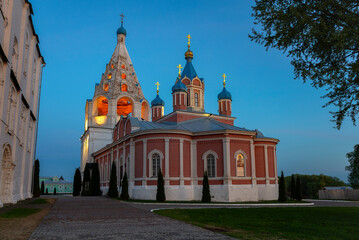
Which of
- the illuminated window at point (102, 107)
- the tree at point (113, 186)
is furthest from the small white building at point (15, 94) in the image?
the illuminated window at point (102, 107)

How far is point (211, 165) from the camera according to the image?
966 inches

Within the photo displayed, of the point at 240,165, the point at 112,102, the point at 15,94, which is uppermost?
the point at 112,102

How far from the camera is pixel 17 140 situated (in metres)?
17.9

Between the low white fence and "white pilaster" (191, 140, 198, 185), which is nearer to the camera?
"white pilaster" (191, 140, 198, 185)

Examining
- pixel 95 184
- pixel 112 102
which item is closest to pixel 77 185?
pixel 95 184

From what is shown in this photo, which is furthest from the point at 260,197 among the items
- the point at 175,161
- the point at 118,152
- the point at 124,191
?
the point at 118,152

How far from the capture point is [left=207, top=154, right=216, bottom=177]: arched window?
960 inches

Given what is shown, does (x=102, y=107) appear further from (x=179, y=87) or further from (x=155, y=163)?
(x=155, y=163)

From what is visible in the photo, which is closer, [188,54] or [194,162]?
[194,162]

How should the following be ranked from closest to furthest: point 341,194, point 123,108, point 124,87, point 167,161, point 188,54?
point 167,161 → point 341,194 → point 188,54 → point 124,87 → point 123,108

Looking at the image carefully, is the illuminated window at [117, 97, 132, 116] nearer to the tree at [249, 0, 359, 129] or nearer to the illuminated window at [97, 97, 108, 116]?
the illuminated window at [97, 97, 108, 116]

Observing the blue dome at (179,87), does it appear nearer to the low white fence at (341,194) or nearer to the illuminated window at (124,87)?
the illuminated window at (124,87)

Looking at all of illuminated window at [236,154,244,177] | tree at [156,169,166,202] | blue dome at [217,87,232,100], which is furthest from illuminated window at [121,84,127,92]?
illuminated window at [236,154,244,177]

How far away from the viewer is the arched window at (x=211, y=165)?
24391 mm
